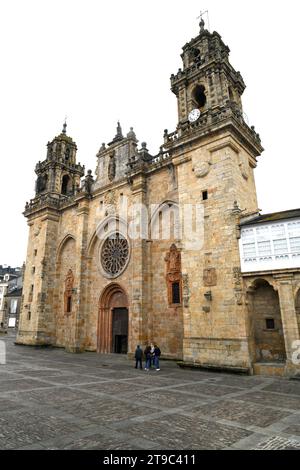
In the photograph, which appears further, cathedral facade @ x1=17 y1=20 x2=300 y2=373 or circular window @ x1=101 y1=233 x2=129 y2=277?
circular window @ x1=101 y1=233 x2=129 y2=277

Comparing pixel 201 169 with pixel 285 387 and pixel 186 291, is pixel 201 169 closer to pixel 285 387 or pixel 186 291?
pixel 186 291

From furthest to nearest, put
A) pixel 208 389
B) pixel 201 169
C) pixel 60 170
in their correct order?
pixel 60 170 → pixel 201 169 → pixel 208 389

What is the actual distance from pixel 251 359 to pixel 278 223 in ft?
21.3

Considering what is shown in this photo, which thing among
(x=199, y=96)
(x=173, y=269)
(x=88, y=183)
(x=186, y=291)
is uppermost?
(x=199, y=96)

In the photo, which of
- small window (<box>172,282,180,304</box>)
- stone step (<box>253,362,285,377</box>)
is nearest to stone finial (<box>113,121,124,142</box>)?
small window (<box>172,282,180,304</box>)

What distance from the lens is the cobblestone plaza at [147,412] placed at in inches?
219

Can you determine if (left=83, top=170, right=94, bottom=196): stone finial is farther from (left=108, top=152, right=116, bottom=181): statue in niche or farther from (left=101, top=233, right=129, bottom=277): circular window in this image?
(left=101, top=233, right=129, bottom=277): circular window

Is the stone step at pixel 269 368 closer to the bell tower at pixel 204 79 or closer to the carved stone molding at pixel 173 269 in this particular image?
the carved stone molding at pixel 173 269

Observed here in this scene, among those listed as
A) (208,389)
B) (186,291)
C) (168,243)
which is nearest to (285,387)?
(208,389)

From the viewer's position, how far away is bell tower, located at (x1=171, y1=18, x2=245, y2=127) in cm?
1938

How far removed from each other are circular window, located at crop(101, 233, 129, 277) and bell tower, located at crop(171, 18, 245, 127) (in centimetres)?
970

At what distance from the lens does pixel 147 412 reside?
7.55m

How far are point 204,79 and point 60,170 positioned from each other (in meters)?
18.8
